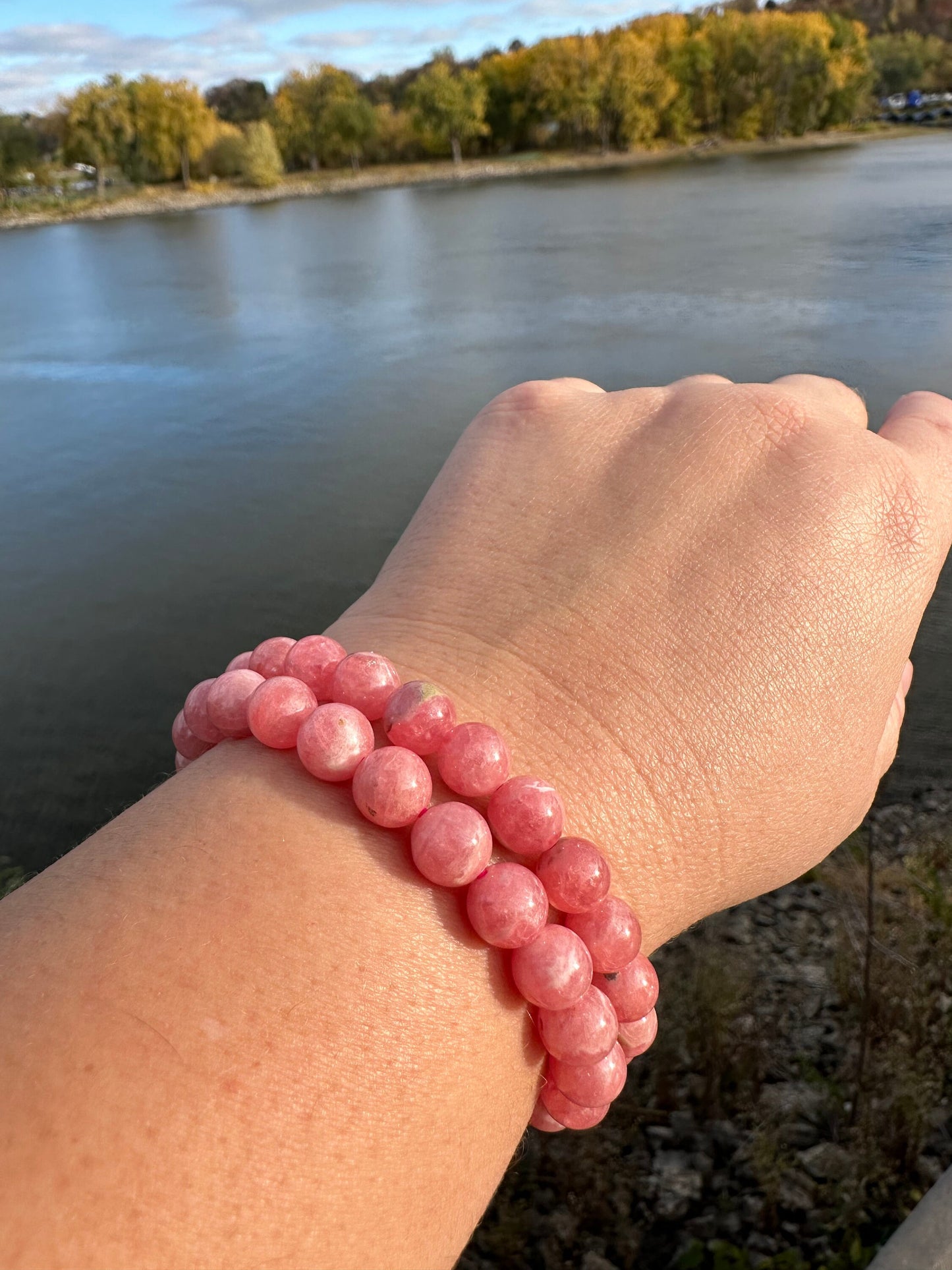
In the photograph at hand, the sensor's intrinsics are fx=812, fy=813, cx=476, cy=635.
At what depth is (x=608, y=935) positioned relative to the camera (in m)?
0.57

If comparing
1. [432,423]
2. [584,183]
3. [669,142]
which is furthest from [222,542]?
[669,142]

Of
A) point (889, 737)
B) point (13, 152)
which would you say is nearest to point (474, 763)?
point (889, 737)

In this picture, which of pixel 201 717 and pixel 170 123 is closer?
pixel 201 717

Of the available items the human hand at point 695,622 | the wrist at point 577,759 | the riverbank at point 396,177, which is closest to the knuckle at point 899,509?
the human hand at point 695,622

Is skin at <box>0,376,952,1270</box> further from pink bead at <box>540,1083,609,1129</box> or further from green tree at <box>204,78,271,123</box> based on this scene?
green tree at <box>204,78,271,123</box>

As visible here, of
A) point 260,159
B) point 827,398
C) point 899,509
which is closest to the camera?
point 899,509

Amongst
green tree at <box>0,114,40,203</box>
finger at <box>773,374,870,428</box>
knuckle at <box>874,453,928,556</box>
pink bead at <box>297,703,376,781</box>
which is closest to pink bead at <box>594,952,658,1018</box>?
pink bead at <box>297,703,376,781</box>

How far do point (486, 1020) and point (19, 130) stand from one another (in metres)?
28.0

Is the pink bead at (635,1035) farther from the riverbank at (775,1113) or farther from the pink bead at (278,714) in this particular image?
the riverbank at (775,1113)

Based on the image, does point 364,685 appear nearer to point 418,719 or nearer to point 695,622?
point 418,719

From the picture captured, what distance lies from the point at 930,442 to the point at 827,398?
13 cm

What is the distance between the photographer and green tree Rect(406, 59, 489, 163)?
24.1 meters

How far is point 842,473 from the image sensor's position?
800 millimetres

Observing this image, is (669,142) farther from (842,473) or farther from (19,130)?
(842,473)
